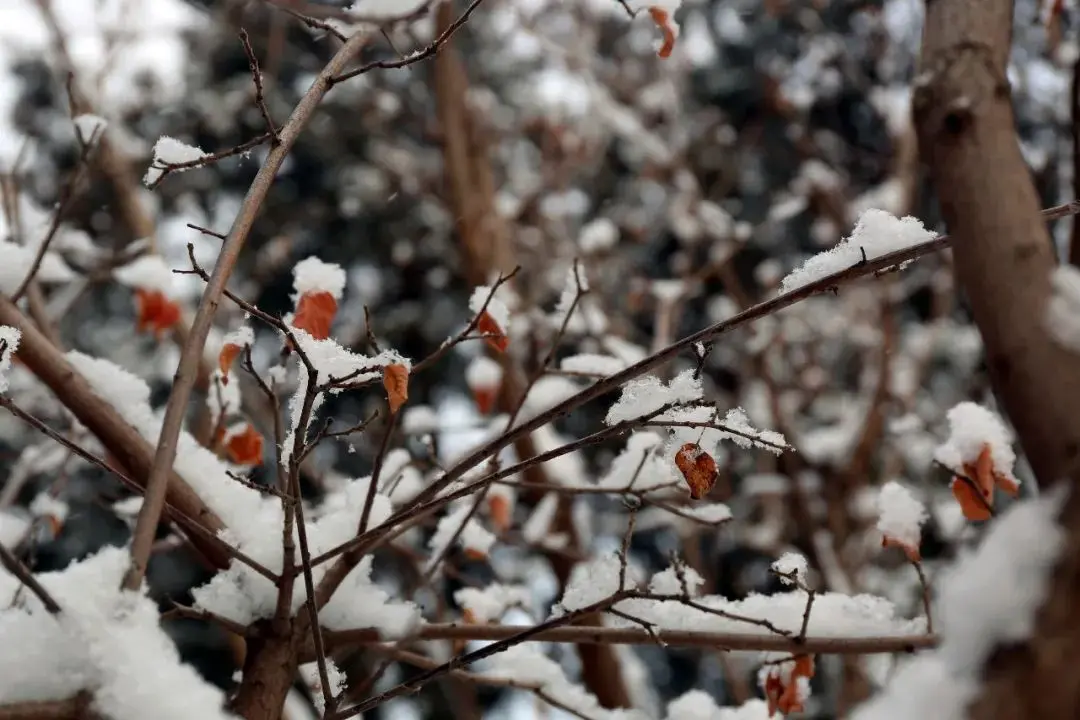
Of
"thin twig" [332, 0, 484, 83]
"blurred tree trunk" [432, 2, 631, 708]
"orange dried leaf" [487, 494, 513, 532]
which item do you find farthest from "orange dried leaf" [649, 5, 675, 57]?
"blurred tree trunk" [432, 2, 631, 708]

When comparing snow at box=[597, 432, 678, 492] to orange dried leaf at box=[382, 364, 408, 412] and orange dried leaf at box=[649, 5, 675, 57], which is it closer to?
orange dried leaf at box=[382, 364, 408, 412]

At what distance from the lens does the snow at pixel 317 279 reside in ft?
4.17

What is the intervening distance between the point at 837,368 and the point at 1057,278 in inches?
226

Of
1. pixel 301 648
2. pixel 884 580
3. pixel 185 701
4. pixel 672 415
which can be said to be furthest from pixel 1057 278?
pixel 884 580

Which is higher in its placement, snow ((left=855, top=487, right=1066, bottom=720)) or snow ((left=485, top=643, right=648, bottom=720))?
snow ((left=485, top=643, right=648, bottom=720))

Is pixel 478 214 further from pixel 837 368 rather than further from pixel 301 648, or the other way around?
pixel 837 368

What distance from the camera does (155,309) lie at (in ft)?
7.28

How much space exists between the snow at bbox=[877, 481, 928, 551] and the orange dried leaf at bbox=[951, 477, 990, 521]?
0.09 meters

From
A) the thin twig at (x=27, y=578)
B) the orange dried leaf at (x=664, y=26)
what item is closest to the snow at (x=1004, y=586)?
the thin twig at (x=27, y=578)

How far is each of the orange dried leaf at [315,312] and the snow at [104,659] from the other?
1.42ft

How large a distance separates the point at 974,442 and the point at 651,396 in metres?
0.56

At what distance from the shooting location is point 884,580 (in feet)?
16.5

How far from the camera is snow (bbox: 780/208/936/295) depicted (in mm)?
876

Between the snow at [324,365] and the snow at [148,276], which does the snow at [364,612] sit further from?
the snow at [148,276]
